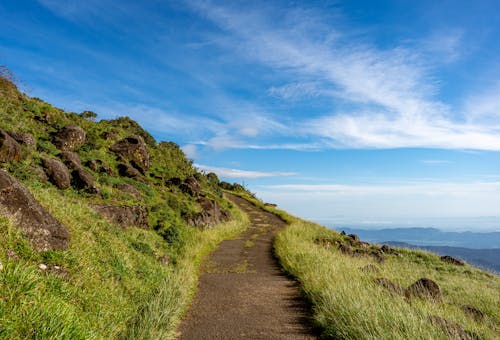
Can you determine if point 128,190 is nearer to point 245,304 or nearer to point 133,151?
point 133,151

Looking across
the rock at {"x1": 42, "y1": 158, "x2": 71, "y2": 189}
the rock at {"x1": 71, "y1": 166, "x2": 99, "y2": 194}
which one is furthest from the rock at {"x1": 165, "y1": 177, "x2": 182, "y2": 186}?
the rock at {"x1": 42, "y1": 158, "x2": 71, "y2": 189}

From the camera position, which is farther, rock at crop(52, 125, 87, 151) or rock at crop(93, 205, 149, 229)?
rock at crop(52, 125, 87, 151)

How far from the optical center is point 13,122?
15.4 m

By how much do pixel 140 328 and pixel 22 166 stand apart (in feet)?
27.7

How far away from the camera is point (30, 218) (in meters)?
6.18

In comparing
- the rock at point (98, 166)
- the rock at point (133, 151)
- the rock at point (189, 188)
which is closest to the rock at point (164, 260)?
the rock at point (98, 166)

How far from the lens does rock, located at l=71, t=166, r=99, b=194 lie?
12898 mm

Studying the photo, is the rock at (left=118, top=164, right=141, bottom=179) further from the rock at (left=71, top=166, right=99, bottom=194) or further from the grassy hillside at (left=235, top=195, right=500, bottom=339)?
the grassy hillside at (left=235, top=195, right=500, bottom=339)

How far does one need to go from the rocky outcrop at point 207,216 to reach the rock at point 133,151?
496cm

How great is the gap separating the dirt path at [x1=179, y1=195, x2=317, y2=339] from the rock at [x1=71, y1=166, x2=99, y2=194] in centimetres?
578

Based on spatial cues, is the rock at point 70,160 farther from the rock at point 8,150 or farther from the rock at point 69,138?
the rock at point 8,150

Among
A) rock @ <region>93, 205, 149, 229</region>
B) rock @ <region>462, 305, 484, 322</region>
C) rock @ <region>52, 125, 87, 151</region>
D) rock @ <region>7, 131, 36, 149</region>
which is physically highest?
rock @ <region>52, 125, 87, 151</region>


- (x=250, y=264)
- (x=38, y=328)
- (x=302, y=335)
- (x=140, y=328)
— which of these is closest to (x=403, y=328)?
(x=302, y=335)

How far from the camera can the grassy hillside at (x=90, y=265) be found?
422 cm
